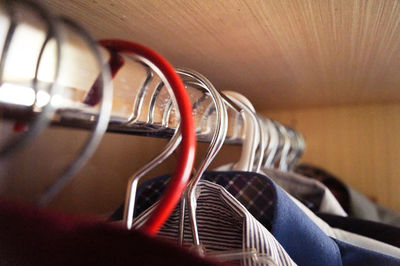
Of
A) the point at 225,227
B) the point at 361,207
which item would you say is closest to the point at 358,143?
the point at 361,207

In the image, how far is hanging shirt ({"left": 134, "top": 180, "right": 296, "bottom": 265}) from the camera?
0.77 ft

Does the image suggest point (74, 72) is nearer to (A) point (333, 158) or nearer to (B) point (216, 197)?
(B) point (216, 197)

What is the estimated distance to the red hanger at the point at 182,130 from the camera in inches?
7.1

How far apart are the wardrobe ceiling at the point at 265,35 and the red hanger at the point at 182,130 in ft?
0.41

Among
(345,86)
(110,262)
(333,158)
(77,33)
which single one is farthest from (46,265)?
(333,158)

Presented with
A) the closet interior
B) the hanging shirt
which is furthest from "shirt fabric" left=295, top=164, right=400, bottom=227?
the hanging shirt

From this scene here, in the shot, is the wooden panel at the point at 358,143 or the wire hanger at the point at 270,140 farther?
the wooden panel at the point at 358,143

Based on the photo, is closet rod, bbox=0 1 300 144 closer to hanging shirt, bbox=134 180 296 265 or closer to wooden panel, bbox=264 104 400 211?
hanging shirt, bbox=134 180 296 265

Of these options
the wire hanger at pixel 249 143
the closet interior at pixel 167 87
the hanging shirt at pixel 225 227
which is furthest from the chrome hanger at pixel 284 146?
the hanging shirt at pixel 225 227

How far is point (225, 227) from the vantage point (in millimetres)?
284

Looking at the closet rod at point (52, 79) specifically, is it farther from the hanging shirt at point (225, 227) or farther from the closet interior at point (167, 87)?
the hanging shirt at point (225, 227)

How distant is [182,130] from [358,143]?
0.82m

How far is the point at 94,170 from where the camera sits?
420 mm

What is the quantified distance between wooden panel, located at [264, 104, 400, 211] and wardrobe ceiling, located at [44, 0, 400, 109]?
26 cm
